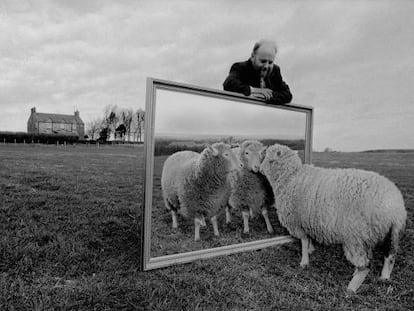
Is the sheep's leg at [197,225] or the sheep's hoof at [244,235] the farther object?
the sheep's hoof at [244,235]

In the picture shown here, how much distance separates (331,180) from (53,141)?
369 cm

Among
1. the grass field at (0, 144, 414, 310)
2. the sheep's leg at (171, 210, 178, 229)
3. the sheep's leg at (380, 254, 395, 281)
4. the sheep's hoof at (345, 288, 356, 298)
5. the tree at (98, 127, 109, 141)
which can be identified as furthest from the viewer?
the tree at (98, 127, 109, 141)

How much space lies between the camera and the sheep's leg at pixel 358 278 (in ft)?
9.04

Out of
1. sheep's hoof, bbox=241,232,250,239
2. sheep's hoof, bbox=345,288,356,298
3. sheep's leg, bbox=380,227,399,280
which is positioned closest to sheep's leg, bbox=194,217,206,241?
sheep's hoof, bbox=241,232,250,239

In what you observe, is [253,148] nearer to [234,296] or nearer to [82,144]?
[234,296]

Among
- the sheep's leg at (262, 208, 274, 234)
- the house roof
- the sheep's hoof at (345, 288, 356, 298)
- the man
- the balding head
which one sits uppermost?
the balding head

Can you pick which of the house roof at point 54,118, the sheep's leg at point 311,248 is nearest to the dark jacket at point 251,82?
the sheep's leg at point 311,248

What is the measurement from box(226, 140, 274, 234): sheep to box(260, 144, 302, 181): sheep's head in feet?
0.27

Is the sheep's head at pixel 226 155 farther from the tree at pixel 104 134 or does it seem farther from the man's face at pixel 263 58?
the tree at pixel 104 134

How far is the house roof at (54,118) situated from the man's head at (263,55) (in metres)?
2.52

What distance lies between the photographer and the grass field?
95.0 inches

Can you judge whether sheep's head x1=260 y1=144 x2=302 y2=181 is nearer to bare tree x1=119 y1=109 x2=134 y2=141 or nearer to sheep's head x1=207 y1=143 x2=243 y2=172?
sheep's head x1=207 y1=143 x2=243 y2=172

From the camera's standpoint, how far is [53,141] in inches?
171

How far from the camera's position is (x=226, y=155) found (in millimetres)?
3305
